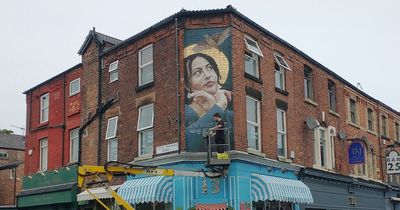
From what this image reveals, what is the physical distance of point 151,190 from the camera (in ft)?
58.1

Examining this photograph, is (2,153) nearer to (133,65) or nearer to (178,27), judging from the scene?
(133,65)

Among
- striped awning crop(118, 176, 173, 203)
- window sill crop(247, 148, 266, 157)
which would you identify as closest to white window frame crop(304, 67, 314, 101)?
window sill crop(247, 148, 266, 157)

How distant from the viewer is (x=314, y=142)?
2366cm

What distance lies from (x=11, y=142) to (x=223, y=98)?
1643 inches

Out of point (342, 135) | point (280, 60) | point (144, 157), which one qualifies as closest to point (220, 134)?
point (144, 157)

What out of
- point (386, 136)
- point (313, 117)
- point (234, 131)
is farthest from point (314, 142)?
point (386, 136)

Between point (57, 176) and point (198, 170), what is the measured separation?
32.3 ft

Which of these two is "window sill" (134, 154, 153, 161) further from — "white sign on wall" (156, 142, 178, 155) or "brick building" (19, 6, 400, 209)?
"white sign on wall" (156, 142, 178, 155)

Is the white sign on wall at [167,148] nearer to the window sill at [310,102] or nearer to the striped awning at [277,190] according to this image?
the striped awning at [277,190]

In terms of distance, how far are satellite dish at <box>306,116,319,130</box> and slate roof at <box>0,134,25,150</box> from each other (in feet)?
125

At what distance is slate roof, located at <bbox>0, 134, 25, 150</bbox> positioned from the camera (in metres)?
52.9

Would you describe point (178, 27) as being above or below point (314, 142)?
above

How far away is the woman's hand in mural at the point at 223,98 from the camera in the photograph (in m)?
18.2

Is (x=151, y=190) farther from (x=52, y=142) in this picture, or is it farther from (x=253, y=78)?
(x=52, y=142)
